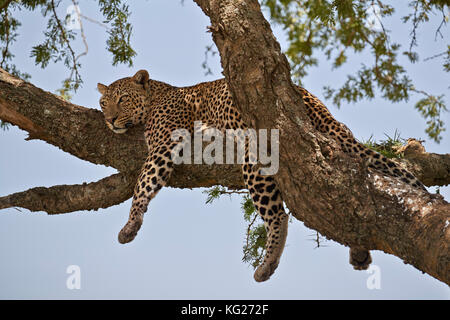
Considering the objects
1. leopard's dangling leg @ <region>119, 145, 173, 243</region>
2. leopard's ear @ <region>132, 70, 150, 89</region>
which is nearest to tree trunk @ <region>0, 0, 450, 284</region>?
leopard's dangling leg @ <region>119, 145, 173, 243</region>

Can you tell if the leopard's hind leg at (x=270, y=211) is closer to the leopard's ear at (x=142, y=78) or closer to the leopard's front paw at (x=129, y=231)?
the leopard's front paw at (x=129, y=231)

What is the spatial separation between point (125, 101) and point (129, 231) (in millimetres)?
2235

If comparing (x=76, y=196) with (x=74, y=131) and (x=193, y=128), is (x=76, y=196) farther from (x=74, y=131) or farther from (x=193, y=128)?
(x=193, y=128)

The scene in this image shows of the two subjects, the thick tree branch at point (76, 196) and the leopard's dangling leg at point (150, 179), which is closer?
the leopard's dangling leg at point (150, 179)

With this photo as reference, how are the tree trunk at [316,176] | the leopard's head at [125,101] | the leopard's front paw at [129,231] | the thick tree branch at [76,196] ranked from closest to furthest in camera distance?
the tree trunk at [316,176]
the leopard's front paw at [129,231]
the thick tree branch at [76,196]
the leopard's head at [125,101]

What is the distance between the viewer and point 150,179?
20.7 ft

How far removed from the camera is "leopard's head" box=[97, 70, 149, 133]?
23.2 ft

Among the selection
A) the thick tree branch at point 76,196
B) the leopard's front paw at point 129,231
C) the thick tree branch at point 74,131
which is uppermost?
the thick tree branch at point 74,131

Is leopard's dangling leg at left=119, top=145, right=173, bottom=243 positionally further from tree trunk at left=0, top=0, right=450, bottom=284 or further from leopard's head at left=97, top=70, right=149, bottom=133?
tree trunk at left=0, top=0, right=450, bottom=284

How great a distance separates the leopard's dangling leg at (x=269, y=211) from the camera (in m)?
5.82

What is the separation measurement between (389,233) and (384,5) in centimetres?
529

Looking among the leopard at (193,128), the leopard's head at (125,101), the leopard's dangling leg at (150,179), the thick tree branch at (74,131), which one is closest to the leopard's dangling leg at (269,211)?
the leopard at (193,128)

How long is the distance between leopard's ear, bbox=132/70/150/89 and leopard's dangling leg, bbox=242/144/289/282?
2.38 m

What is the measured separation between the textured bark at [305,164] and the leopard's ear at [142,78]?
2.73 meters
